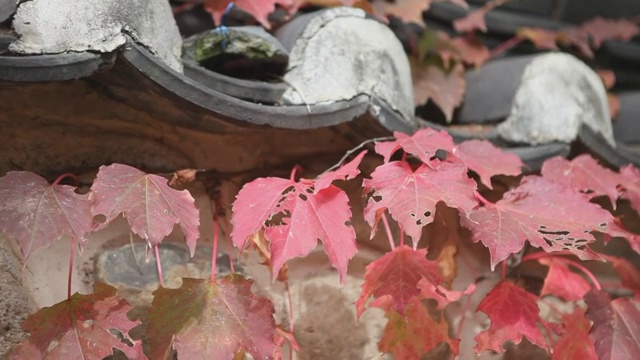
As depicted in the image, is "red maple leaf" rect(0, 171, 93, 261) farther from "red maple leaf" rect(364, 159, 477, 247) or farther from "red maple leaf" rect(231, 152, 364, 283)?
"red maple leaf" rect(364, 159, 477, 247)

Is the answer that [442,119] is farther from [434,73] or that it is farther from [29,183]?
[29,183]

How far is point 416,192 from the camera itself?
994mm

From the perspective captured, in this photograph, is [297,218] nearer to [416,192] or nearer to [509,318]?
[416,192]

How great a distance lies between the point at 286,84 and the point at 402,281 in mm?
412

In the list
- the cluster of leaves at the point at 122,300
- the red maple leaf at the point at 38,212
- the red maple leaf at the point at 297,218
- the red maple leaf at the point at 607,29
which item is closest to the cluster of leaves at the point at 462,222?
the red maple leaf at the point at 297,218

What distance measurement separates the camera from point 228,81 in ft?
3.84

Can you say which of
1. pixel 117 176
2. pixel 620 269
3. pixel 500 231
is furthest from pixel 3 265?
pixel 620 269

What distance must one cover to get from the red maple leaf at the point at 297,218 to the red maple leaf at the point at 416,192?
0.05 meters

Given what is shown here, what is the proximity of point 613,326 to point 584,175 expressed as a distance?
280 millimetres

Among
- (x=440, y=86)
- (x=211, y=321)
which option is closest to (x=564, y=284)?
(x=440, y=86)

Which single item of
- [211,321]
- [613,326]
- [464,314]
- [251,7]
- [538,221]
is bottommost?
[464,314]

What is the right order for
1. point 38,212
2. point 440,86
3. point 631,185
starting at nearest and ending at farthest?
1. point 38,212
2. point 631,185
3. point 440,86

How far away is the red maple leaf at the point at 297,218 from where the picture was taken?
37.6 inches

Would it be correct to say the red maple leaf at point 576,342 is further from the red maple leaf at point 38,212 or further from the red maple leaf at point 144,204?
the red maple leaf at point 38,212
